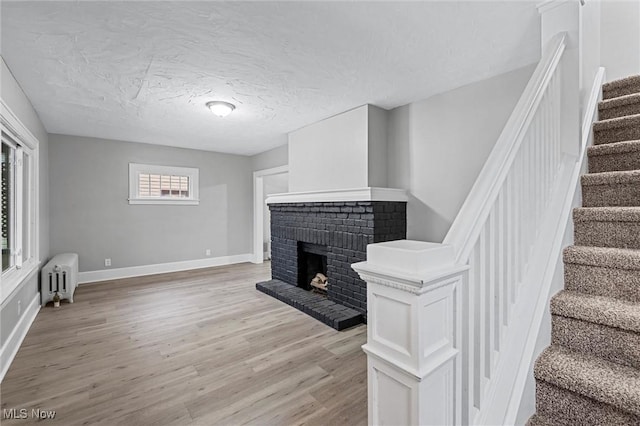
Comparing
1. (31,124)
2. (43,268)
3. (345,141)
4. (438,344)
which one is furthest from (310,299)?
(31,124)

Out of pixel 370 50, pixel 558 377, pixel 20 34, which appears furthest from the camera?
pixel 370 50

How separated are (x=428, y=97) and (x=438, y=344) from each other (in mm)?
3013

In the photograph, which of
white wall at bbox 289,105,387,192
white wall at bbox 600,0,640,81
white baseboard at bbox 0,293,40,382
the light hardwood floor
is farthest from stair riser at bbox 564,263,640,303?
white baseboard at bbox 0,293,40,382

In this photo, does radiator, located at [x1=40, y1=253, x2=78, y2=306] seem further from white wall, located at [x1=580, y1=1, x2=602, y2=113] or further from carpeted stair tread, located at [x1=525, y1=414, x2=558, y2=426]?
white wall, located at [x1=580, y1=1, x2=602, y2=113]

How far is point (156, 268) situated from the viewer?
5.51 m

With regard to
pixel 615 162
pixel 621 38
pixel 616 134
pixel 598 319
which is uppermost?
pixel 621 38

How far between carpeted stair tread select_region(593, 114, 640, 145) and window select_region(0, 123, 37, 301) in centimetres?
454

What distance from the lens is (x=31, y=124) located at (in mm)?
3422

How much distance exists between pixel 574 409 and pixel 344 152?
10.1 ft

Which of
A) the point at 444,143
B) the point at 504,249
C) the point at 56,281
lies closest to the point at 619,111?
the point at 444,143

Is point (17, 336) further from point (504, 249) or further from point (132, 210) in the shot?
point (504, 249)

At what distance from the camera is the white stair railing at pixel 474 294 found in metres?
0.80

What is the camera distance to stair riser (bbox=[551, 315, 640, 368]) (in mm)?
1115

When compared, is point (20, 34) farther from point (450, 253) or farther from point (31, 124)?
point (450, 253)
